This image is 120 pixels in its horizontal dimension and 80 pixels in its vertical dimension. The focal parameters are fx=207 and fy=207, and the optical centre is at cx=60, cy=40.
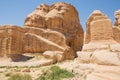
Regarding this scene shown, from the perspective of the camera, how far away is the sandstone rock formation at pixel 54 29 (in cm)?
3080

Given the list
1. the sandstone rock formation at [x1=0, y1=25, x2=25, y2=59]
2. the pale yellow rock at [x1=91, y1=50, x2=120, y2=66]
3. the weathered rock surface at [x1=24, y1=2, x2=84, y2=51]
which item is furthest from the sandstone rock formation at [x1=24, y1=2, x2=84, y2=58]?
the pale yellow rock at [x1=91, y1=50, x2=120, y2=66]

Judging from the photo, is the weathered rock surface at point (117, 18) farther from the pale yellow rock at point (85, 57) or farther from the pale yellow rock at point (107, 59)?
the pale yellow rock at point (107, 59)

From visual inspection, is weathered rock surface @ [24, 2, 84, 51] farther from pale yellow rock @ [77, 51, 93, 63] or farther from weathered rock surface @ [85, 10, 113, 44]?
pale yellow rock @ [77, 51, 93, 63]

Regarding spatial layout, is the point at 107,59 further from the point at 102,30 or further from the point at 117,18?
the point at 117,18

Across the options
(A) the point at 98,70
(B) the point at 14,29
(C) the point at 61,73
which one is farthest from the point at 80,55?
(B) the point at 14,29

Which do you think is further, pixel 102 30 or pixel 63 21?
pixel 63 21

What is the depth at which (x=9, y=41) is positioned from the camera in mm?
24609

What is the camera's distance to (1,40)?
2495 centimetres

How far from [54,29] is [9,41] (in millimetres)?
12785

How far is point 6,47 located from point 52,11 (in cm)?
1558

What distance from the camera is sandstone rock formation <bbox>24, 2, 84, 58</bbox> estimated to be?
1212 inches

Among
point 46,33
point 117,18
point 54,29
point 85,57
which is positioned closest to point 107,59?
point 85,57

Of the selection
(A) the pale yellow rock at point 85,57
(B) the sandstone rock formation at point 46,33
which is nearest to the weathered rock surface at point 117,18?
(B) the sandstone rock formation at point 46,33

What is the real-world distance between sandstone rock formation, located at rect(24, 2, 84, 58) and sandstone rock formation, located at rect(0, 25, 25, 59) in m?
5.32
